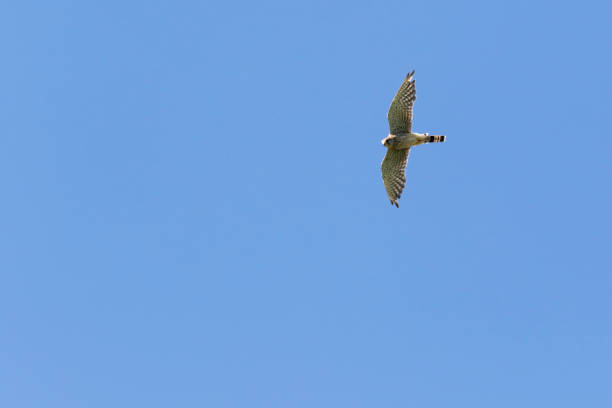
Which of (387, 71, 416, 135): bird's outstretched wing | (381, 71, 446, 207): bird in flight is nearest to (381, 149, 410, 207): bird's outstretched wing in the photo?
(381, 71, 446, 207): bird in flight

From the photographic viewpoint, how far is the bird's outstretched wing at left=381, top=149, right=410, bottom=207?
36.4m

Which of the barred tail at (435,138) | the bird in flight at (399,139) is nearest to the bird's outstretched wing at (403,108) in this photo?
the bird in flight at (399,139)

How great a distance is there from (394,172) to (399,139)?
194 centimetres

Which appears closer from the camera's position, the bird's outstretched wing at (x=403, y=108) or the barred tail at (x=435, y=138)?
the bird's outstretched wing at (x=403, y=108)

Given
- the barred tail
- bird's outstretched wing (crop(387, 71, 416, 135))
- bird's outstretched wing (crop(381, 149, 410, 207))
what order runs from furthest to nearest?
bird's outstretched wing (crop(381, 149, 410, 207)) < the barred tail < bird's outstretched wing (crop(387, 71, 416, 135))

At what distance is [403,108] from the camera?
115ft

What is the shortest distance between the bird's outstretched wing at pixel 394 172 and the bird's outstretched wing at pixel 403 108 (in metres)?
1.22

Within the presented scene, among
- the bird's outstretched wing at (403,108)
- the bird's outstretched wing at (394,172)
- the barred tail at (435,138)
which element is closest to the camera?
the bird's outstretched wing at (403,108)

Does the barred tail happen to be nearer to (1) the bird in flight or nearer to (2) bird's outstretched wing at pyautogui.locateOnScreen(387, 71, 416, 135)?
(1) the bird in flight

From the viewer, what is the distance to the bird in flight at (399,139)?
3497cm

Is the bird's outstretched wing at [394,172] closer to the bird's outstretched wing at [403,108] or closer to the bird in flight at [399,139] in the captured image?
the bird in flight at [399,139]

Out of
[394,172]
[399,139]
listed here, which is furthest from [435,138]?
[394,172]

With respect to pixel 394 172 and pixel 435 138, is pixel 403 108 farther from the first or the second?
pixel 394 172

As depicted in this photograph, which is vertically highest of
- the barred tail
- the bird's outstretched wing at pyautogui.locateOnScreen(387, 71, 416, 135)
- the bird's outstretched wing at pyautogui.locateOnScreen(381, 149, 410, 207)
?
the bird's outstretched wing at pyautogui.locateOnScreen(387, 71, 416, 135)
